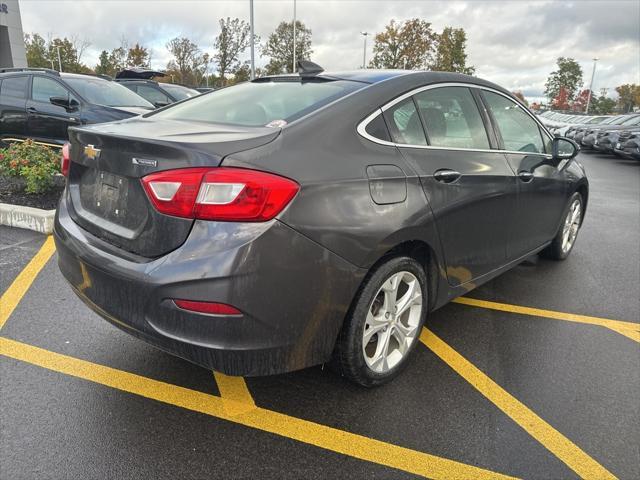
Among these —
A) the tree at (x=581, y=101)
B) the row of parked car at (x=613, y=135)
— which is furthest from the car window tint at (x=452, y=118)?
the tree at (x=581, y=101)

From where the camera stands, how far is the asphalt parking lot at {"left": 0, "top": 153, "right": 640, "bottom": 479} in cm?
216

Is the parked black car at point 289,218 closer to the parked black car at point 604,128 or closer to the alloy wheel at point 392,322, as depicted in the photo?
the alloy wheel at point 392,322

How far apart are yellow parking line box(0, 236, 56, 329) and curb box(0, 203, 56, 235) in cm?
30

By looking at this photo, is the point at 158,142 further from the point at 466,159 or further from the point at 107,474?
the point at 466,159

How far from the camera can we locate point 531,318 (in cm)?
367

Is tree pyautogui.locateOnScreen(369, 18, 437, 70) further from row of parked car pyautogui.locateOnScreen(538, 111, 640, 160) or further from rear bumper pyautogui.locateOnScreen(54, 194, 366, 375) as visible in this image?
rear bumper pyautogui.locateOnScreen(54, 194, 366, 375)

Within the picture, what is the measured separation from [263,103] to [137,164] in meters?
0.91

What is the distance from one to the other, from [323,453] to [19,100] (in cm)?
815

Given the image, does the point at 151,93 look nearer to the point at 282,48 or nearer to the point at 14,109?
the point at 14,109

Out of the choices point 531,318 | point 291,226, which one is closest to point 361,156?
point 291,226

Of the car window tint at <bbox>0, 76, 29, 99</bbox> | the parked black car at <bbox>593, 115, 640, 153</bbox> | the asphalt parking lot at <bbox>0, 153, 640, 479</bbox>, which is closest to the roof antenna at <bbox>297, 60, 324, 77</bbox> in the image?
the asphalt parking lot at <bbox>0, 153, 640, 479</bbox>

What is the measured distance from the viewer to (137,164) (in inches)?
84.0

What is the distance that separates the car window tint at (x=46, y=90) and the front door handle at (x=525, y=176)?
7.03 metres

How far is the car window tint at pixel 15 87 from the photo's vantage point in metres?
8.03
